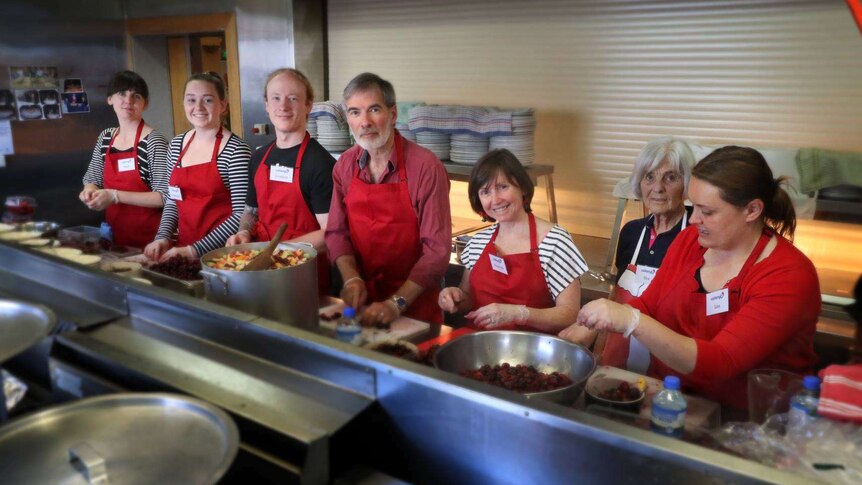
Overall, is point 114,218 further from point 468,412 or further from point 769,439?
point 769,439

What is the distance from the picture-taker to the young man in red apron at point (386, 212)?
239 centimetres

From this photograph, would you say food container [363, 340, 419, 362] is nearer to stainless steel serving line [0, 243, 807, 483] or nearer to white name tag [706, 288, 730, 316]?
stainless steel serving line [0, 243, 807, 483]

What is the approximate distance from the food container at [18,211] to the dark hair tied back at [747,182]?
102 inches

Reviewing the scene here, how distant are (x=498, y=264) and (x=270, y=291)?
942mm

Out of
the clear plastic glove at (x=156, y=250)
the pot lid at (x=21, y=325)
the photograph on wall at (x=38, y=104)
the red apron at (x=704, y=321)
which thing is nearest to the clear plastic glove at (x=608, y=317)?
the red apron at (x=704, y=321)

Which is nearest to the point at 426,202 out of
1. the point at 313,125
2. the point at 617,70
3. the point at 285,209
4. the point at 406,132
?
the point at 285,209

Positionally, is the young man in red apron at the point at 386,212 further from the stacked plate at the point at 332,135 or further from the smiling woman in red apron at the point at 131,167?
the stacked plate at the point at 332,135

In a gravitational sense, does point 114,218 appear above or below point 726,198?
below

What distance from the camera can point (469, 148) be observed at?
4.22 m

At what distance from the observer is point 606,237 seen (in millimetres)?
4531

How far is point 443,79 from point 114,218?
268 cm

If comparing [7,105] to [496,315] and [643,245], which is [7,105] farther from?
[643,245]

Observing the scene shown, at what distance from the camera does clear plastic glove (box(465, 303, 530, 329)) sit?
1987 mm

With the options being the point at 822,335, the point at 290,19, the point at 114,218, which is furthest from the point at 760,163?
the point at 290,19
